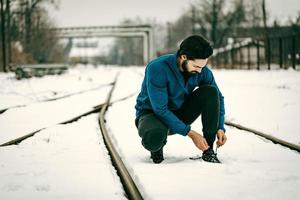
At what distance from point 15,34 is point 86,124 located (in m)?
38.6

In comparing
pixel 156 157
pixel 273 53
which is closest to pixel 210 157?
pixel 156 157

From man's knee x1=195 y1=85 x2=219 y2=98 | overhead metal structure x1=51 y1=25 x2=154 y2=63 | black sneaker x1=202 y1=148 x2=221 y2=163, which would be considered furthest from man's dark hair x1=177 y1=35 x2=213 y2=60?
overhead metal structure x1=51 y1=25 x2=154 y2=63

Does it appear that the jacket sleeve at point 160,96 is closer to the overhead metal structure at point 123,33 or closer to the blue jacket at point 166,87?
the blue jacket at point 166,87

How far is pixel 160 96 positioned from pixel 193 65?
41 cm

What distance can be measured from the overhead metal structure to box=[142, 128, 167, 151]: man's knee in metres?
67.9

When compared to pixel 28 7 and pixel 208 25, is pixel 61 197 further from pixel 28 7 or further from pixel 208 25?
pixel 208 25

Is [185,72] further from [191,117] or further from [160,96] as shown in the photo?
[191,117]

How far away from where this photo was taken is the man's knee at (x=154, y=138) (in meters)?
4.00

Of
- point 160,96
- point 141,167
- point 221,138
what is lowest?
point 141,167

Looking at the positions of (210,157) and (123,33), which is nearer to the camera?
(210,157)

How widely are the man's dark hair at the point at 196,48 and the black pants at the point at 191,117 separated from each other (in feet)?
1.88

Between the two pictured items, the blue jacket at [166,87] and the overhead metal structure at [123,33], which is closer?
the blue jacket at [166,87]

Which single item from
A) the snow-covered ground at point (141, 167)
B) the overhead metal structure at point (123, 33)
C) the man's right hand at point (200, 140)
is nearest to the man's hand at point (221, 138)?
the snow-covered ground at point (141, 167)

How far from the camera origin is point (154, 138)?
4031 mm
